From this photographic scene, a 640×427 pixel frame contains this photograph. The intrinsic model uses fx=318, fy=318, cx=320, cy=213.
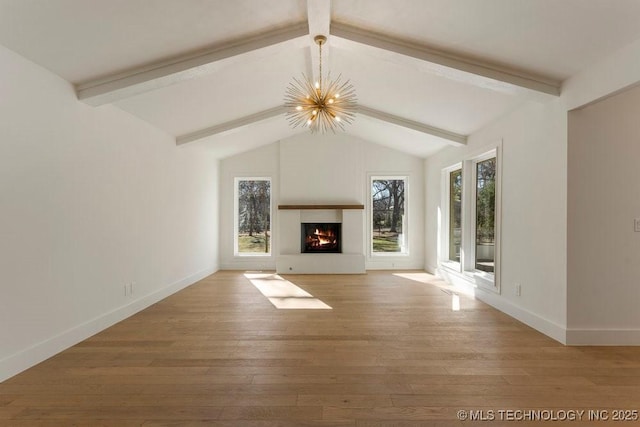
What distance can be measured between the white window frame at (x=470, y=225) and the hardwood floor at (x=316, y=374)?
0.87 metres

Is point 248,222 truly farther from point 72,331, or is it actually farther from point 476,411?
point 476,411

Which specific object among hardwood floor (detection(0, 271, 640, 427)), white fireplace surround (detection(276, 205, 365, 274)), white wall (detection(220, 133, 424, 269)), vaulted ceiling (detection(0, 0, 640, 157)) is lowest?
hardwood floor (detection(0, 271, 640, 427))

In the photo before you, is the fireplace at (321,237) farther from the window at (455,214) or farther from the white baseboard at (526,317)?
the white baseboard at (526,317)

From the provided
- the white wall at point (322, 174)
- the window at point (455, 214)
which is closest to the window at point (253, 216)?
the white wall at point (322, 174)

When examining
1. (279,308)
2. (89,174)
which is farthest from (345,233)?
(89,174)

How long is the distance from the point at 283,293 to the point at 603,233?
3947 mm

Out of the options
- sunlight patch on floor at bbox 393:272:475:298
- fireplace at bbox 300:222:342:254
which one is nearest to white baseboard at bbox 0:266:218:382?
fireplace at bbox 300:222:342:254

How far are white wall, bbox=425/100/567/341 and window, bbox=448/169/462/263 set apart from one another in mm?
1412

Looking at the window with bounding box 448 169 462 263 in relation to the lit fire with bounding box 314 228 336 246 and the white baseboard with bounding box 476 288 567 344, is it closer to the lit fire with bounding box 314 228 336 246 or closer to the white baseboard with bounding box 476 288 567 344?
the white baseboard with bounding box 476 288 567 344

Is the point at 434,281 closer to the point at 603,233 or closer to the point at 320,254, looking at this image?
the point at 320,254

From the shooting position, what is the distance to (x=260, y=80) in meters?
4.06

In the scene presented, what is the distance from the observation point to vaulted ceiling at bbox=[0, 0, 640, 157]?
226 cm

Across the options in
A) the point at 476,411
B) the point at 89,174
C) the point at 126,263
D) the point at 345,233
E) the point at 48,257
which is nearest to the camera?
the point at 476,411

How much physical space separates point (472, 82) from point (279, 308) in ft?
11.3
